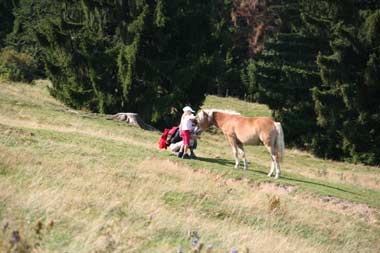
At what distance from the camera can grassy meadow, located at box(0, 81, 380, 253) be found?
7000 mm

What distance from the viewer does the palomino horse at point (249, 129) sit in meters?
14.9

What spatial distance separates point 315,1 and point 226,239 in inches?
1145

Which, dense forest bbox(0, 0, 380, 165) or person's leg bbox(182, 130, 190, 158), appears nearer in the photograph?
person's leg bbox(182, 130, 190, 158)

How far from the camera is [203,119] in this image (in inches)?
614

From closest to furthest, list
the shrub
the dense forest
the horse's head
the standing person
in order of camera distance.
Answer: the standing person, the horse's head, the dense forest, the shrub

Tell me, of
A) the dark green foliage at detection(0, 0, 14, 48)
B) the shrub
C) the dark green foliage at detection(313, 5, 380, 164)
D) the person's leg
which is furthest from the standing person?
the dark green foliage at detection(0, 0, 14, 48)

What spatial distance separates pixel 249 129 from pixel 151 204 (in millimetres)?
6721

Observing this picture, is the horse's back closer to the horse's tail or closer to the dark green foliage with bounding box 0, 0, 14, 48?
the horse's tail

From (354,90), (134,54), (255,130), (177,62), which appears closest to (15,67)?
(134,54)

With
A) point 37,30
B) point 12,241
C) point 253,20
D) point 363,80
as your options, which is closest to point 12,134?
point 12,241

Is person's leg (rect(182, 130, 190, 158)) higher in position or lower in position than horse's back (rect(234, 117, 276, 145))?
lower

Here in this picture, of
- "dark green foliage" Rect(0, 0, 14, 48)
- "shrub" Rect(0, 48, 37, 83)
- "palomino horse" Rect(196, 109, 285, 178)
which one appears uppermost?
"dark green foliage" Rect(0, 0, 14, 48)

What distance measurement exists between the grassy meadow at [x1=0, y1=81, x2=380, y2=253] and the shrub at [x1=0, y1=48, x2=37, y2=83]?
25.8 m

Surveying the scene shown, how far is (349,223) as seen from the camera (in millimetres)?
12125
